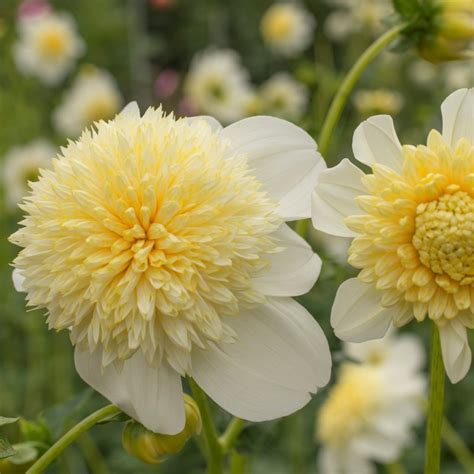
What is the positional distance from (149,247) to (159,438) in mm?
141

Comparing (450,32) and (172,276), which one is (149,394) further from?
(450,32)

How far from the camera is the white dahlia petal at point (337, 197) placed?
1.80ft

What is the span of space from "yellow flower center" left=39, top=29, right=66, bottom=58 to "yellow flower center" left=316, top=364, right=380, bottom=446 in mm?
1795

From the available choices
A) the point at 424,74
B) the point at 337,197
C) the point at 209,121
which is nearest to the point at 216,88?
the point at 424,74

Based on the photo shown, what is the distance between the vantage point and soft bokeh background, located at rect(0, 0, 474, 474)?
1513 mm

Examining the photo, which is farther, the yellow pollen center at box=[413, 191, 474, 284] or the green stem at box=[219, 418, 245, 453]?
the green stem at box=[219, 418, 245, 453]

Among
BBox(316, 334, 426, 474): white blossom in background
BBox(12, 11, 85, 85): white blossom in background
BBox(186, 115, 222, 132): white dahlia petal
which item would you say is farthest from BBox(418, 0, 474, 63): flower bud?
BBox(12, 11, 85, 85): white blossom in background

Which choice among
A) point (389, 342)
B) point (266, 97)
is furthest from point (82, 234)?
point (266, 97)

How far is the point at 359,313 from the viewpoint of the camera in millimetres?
553

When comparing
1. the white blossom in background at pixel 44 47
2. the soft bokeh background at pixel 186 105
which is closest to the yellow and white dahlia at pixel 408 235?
the soft bokeh background at pixel 186 105

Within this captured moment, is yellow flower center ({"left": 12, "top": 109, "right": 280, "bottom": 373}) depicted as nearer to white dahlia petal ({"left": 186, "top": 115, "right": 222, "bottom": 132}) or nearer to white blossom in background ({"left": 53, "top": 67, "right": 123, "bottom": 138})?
white dahlia petal ({"left": 186, "top": 115, "right": 222, "bottom": 132})

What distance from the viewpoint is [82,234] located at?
553mm

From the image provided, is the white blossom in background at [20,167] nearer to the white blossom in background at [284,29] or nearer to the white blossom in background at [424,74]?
the white blossom in background at [284,29]

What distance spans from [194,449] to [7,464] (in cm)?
122
